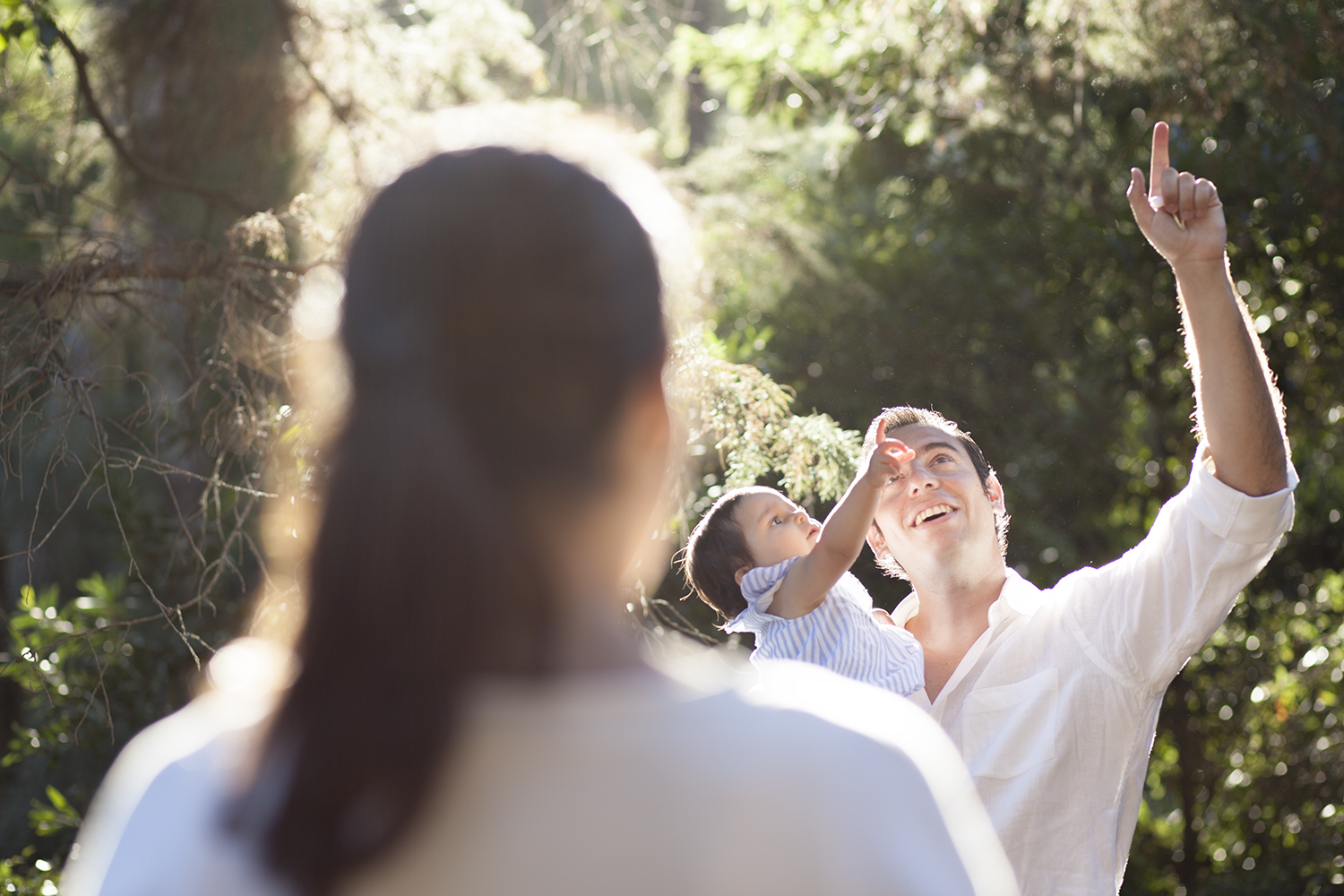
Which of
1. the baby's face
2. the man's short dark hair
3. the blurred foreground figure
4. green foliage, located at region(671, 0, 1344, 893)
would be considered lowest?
green foliage, located at region(671, 0, 1344, 893)

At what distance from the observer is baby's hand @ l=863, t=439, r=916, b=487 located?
69.4 inches

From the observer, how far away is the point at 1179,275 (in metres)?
1.70

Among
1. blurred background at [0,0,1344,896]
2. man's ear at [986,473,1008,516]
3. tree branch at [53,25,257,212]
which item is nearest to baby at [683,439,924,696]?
man's ear at [986,473,1008,516]

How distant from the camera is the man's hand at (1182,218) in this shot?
5.53ft

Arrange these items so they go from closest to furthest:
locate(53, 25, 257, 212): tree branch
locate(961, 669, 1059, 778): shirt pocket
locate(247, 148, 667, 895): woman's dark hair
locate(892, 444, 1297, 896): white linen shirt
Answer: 1. locate(247, 148, 667, 895): woman's dark hair
2. locate(892, 444, 1297, 896): white linen shirt
3. locate(961, 669, 1059, 778): shirt pocket
4. locate(53, 25, 257, 212): tree branch

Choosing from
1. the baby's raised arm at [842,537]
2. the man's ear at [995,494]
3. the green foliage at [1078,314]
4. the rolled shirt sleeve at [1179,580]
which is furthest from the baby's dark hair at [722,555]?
the green foliage at [1078,314]

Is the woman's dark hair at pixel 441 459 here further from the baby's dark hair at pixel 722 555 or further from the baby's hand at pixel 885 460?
the baby's dark hair at pixel 722 555

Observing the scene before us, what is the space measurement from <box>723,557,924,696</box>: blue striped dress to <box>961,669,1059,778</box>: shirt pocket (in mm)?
134

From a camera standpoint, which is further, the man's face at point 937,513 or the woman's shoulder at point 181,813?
the man's face at point 937,513

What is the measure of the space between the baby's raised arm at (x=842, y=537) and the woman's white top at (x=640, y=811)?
1144mm

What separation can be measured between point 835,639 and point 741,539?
10.6 inches

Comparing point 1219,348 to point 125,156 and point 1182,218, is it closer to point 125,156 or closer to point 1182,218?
point 1182,218

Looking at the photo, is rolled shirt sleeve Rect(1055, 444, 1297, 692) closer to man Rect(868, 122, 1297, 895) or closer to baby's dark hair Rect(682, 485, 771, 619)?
man Rect(868, 122, 1297, 895)

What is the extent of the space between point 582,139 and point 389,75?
138 inches
